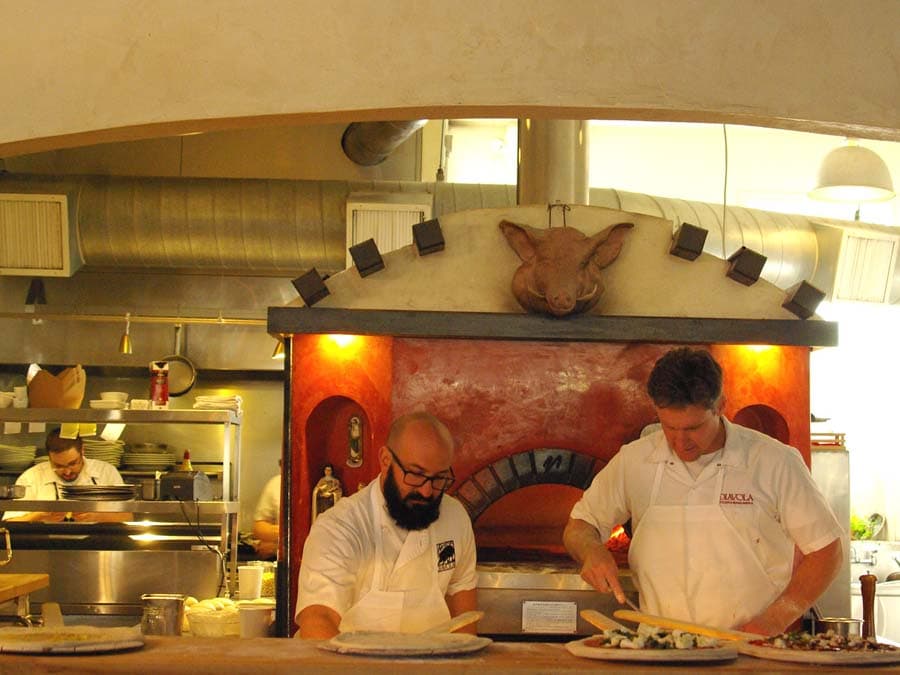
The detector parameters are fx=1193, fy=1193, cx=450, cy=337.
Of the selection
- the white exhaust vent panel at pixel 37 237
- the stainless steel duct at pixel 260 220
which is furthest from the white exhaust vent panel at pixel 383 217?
the white exhaust vent panel at pixel 37 237

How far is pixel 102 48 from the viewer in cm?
331

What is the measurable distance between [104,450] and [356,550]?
16.5 feet

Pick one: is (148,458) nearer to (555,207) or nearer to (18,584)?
(18,584)

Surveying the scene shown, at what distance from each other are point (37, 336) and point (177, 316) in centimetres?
151

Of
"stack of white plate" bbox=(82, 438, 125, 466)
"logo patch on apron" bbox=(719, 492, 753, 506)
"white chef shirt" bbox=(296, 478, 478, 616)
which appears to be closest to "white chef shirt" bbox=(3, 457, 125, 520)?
"stack of white plate" bbox=(82, 438, 125, 466)

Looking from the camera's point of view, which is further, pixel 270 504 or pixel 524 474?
pixel 270 504

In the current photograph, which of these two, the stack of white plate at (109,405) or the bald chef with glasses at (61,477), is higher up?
the stack of white plate at (109,405)

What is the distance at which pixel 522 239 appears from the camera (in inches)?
188

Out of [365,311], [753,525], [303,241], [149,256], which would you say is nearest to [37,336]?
[149,256]

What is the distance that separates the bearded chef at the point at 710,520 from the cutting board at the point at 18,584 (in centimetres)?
306

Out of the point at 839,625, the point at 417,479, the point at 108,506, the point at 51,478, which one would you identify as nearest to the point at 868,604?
the point at 839,625

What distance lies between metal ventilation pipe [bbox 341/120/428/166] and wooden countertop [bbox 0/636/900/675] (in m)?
5.08

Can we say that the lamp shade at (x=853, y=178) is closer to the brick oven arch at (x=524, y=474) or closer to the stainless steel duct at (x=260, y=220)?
the stainless steel duct at (x=260, y=220)

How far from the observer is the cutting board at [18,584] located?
18.1ft
